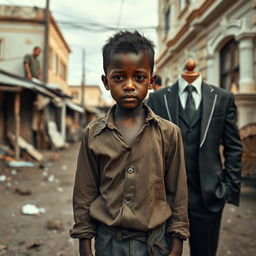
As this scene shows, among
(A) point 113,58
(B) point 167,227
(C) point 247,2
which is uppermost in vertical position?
(C) point 247,2

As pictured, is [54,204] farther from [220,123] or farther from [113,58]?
[113,58]

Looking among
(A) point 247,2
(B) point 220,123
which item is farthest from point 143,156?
(A) point 247,2

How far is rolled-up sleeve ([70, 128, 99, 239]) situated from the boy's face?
0.84 ft

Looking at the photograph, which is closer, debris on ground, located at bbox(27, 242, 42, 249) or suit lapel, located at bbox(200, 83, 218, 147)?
suit lapel, located at bbox(200, 83, 218, 147)

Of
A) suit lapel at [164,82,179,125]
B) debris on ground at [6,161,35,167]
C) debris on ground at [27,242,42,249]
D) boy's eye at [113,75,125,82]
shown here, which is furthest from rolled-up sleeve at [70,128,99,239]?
debris on ground at [6,161,35,167]

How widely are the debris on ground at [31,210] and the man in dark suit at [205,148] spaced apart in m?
3.14

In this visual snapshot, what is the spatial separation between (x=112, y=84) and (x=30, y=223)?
3413mm

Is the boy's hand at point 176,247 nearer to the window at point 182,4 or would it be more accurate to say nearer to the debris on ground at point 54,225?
the debris on ground at point 54,225

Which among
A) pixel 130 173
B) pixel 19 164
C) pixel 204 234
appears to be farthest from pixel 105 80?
pixel 19 164

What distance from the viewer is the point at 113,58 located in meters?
1.18

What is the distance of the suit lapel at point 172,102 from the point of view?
1.81m

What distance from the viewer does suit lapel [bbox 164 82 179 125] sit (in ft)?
5.93

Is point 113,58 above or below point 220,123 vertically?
above

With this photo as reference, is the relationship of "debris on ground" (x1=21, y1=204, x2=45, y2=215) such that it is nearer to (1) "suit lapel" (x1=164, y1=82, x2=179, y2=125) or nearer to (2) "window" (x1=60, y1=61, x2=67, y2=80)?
(1) "suit lapel" (x1=164, y1=82, x2=179, y2=125)
